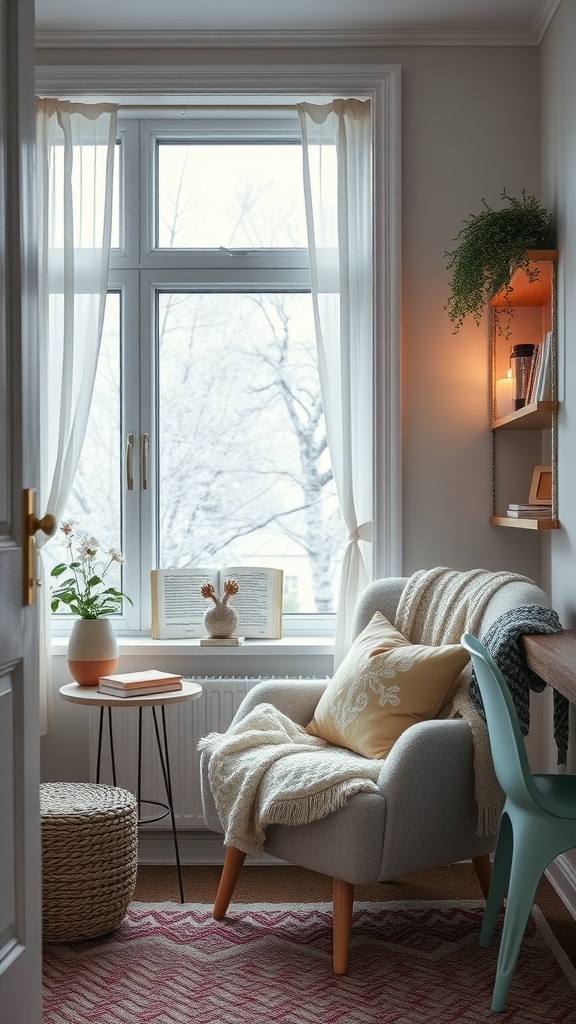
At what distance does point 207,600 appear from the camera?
3.33 m

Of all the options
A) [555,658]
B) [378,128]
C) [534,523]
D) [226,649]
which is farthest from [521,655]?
[378,128]

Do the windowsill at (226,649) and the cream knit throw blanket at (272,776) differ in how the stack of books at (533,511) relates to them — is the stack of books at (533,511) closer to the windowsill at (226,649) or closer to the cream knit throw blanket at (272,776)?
the windowsill at (226,649)

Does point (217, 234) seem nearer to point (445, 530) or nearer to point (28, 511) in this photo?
point (445, 530)

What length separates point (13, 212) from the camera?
1.46m

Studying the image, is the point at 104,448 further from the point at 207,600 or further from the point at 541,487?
the point at 541,487

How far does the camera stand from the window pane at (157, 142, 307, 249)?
3402 millimetres

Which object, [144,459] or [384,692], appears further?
[144,459]

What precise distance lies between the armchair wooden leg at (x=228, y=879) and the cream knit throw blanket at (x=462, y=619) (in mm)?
690

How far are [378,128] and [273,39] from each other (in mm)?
470

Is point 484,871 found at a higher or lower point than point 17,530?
Answer: lower

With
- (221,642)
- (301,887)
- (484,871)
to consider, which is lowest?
(301,887)

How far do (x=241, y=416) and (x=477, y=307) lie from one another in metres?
0.93

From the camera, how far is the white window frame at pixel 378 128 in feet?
10.4

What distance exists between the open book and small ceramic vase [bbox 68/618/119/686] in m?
0.39
